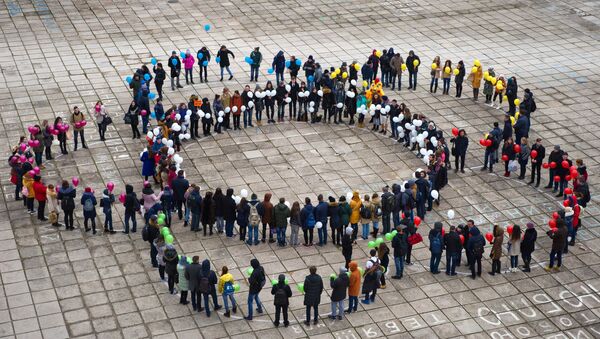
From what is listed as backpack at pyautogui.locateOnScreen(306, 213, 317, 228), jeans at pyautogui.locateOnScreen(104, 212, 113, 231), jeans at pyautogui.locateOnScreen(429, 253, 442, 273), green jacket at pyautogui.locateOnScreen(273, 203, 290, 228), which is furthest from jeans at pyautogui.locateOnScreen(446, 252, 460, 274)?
jeans at pyautogui.locateOnScreen(104, 212, 113, 231)

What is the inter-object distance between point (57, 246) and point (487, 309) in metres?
11.7

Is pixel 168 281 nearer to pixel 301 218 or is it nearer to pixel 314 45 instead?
pixel 301 218

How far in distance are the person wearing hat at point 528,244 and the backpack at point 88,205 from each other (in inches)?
461

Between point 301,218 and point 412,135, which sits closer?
point 301,218

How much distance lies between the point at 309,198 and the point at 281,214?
146 centimetres

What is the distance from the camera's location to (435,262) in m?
26.8

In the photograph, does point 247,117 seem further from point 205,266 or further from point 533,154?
point 205,266

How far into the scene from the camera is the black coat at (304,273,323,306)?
2395 centimetres

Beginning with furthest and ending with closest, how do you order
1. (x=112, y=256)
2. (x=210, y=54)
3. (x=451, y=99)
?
(x=210, y=54) → (x=451, y=99) → (x=112, y=256)

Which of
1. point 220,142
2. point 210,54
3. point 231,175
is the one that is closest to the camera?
point 231,175

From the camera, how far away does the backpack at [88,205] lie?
28.0 metres

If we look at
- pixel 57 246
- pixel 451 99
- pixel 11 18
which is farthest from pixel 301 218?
pixel 11 18

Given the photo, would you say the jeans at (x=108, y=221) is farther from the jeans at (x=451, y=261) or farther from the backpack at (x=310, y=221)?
the jeans at (x=451, y=261)

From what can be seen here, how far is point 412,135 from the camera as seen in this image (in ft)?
109
